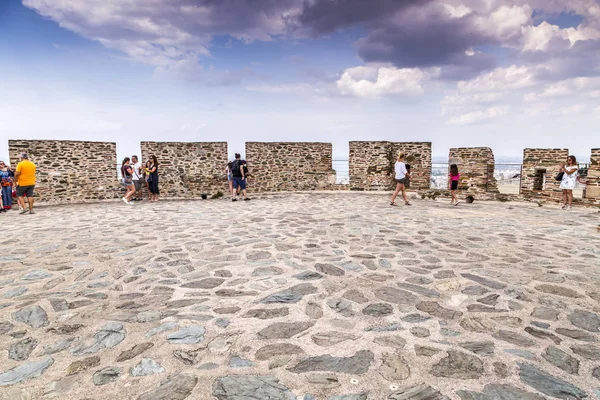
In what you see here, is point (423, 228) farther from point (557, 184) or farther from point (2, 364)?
point (557, 184)

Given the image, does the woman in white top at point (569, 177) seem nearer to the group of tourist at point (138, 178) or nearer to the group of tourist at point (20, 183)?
the group of tourist at point (138, 178)

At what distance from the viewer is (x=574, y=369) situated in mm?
2586

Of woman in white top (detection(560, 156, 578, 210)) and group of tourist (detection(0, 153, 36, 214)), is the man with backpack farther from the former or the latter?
woman in white top (detection(560, 156, 578, 210))

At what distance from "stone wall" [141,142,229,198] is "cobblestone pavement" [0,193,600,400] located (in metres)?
8.57

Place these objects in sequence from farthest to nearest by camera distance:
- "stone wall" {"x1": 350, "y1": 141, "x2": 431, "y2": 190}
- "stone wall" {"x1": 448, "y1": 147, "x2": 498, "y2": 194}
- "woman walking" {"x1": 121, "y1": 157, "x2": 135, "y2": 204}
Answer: "stone wall" {"x1": 350, "y1": 141, "x2": 431, "y2": 190}
"stone wall" {"x1": 448, "y1": 147, "x2": 498, "y2": 194}
"woman walking" {"x1": 121, "y1": 157, "x2": 135, "y2": 204}

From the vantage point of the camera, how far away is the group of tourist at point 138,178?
1365 cm

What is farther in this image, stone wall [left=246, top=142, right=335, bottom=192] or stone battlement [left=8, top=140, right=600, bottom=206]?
stone wall [left=246, top=142, right=335, bottom=192]

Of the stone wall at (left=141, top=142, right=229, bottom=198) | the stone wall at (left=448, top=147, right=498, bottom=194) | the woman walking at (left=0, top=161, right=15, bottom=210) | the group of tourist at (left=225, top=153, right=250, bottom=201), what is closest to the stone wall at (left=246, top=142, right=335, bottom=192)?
the stone wall at (left=141, top=142, right=229, bottom=198)

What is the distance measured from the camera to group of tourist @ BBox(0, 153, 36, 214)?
10.4 metres

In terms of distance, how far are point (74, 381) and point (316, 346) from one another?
5.97 ft

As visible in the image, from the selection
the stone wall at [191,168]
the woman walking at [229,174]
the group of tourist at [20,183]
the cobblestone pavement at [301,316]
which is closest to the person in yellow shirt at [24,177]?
the group of tourist at [20,183]

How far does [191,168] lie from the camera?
1565 cm

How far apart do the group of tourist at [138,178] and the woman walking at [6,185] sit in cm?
340

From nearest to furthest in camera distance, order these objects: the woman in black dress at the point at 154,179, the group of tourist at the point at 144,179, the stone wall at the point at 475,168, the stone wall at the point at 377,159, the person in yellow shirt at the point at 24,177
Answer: the person in yellow shirt at the point at 24,177 → the group of tourist at the point at 144,179 → the stone wall at the point at 475,168 → the woman in black dress at the point at 154,179 → the stone wall at the point at 377,159
